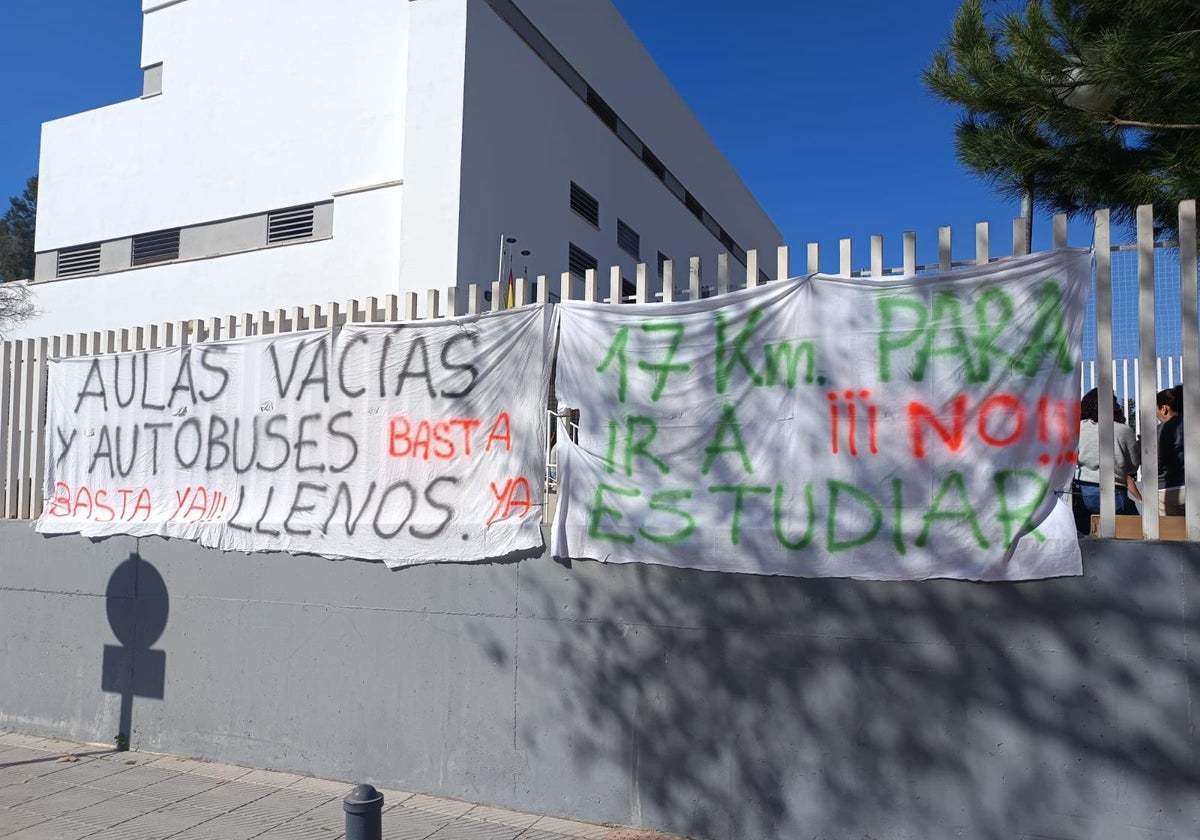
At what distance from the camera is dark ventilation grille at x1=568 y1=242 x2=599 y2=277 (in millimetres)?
21250

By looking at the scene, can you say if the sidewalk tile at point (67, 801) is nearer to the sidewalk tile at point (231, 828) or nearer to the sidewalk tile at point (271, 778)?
the sidewalk tile at point (271, 778)

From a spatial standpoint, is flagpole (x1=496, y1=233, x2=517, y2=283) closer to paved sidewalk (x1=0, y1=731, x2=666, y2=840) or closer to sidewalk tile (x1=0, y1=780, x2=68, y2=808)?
paved sidewalk (x1=0, y1=731, x2=666, y2=840)

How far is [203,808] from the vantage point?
540cm

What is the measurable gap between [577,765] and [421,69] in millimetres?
15408

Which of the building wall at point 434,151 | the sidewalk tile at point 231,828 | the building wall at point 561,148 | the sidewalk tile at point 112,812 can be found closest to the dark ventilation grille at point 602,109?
the building wall at point 561,148

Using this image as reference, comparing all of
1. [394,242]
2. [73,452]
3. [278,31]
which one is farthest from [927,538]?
[278,31]

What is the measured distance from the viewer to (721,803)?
15.6 ft

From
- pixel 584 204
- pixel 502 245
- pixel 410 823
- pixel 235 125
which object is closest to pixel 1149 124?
pixel 410 823

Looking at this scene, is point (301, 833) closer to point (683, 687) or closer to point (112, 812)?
point (112, 812)

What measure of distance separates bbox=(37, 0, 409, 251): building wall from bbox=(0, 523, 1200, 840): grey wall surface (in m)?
13.7

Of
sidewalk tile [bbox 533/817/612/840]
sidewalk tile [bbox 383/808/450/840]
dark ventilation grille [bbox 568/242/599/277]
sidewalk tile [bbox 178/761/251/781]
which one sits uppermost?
dark ventilation grille [bbox 568/242/599/277]

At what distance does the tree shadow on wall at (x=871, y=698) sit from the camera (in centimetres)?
399

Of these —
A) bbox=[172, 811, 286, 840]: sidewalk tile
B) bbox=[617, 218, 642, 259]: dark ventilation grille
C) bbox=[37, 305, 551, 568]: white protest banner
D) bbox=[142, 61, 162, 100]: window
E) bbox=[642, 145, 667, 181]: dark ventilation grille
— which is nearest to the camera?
bbox=[172, 811, 286, 840]: sidewalk tile

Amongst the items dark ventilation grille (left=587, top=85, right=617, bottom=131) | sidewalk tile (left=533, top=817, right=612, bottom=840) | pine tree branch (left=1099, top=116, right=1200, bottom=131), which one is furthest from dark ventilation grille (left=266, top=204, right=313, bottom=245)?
sidewalk tile (left=533, top=817, right=612, bottom=840)
